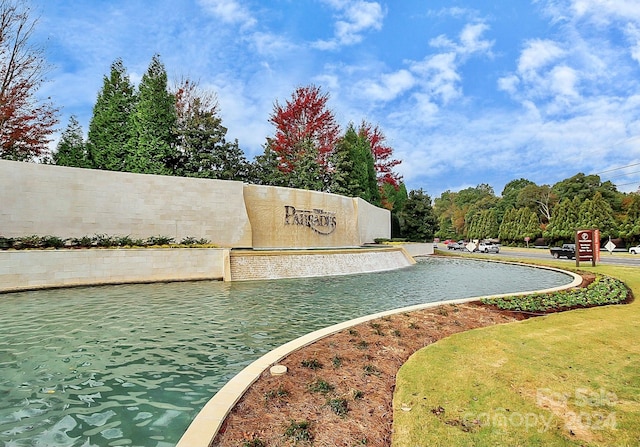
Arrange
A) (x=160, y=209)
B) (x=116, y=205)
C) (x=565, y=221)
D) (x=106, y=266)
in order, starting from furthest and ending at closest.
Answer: (x=565, y=221) < (x=160, y=209) < (x=116, y=205) < (x=106, y=266)

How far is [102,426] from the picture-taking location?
3342mm

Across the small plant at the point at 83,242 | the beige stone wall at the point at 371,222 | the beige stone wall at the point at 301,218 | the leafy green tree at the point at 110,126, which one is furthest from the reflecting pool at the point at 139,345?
the beige stone wall at the point at 371,222

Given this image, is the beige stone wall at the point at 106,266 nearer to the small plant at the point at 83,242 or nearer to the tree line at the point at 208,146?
the small plant at the point at 83,242

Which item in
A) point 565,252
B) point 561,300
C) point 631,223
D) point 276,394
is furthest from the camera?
point 631,223

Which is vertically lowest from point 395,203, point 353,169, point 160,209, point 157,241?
point 157,241

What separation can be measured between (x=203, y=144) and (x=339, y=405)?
2449 cm

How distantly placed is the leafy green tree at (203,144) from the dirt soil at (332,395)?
21.4 m

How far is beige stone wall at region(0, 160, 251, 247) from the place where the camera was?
522 inches

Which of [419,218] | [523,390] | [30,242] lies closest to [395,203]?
[419,218]

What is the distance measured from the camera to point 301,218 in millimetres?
21672

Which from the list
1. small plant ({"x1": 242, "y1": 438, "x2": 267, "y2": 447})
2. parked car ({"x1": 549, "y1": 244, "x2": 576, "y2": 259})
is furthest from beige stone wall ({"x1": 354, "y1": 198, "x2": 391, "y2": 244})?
small plant ({"x1": 242, "y1": 438, "x2": 267, "y2": 447})

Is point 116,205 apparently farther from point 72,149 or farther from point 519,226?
point 519,226

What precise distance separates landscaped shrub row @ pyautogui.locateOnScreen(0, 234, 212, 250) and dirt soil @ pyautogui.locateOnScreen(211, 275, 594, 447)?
11175 mm

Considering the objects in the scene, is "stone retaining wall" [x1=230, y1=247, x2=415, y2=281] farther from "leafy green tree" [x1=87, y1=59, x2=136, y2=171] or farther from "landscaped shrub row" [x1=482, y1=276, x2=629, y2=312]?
"leafy green tree" [x1=87, y1=59, x2=136, y2=171]
